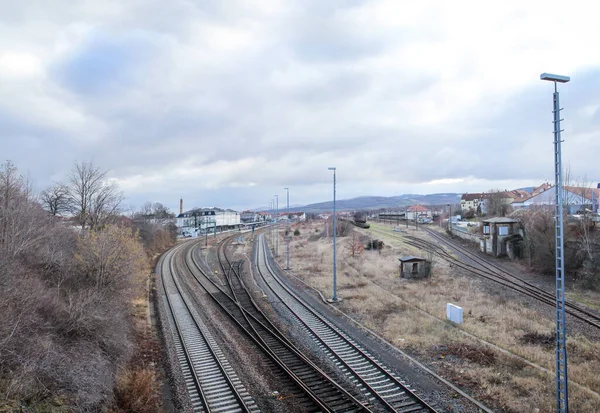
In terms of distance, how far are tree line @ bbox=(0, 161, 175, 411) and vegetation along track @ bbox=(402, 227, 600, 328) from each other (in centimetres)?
2028

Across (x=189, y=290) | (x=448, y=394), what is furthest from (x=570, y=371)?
(x=189, y=290)

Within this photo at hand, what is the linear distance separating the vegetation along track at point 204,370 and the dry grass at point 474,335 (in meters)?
6.53

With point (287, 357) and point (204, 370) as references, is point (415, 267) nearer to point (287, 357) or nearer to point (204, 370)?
point (287, 357)

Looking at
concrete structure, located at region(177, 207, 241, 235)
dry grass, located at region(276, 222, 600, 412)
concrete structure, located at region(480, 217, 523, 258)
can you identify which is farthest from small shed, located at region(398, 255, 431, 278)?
concrete structure, located at region(177, 207, 241, 235)

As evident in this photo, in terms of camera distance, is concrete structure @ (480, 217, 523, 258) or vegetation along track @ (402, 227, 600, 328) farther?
concrete structure @ (480, 217, 523, 258)

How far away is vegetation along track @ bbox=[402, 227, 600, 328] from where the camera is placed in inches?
755

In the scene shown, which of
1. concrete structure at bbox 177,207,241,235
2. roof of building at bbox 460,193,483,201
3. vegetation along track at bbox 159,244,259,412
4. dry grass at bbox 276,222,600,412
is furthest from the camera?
roof of building at bbox 460,193,483,201

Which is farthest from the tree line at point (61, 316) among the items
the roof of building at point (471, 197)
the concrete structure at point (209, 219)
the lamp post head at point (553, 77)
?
the roof of building at point (471, 197)

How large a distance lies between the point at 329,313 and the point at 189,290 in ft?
37.7

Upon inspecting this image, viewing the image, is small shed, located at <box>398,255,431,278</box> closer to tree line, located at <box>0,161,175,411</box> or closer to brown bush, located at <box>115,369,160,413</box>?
tree line, located at <box>0,161,175,411</box>

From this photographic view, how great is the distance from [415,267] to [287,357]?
61.0 feet

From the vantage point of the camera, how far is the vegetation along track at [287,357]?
10.4 meters

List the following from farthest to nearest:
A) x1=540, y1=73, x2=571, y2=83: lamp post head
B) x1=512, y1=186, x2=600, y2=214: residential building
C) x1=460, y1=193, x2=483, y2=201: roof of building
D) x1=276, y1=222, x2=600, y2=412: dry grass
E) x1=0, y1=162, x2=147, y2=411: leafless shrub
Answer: x1=460, y1=193, x2=483, y2=201: roof of building < x1=512, y1=186, x2=600, y2=214: residential building < x1=276, y1=222, x2=600, y2=412: dry grass < x1=0, y1=162, x2=147, y2=411: leafless shrub < x1=540, y1=73, x2=571, y2=83: lamp post head

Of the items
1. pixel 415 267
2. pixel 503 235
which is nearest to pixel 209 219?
pixel 503 235
